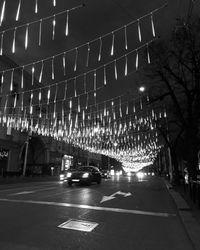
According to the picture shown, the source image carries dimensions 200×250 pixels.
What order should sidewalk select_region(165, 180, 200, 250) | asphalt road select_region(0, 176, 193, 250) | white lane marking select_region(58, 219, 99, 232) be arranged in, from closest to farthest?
asphalt road select_region(0, 176, 193, 250) < sidewalk select_region(165, 180, 200, 250) < white lane marking select_region(58, 219, 99, 232)

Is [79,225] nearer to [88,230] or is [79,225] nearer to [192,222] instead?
[88,230]

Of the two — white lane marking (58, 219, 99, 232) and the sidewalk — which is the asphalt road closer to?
white lane marking (58, 219, 99, 232)

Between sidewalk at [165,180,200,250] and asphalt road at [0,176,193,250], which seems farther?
sidewalk at [165,180,200,250]

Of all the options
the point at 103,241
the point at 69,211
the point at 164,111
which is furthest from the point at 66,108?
the point at 103,241

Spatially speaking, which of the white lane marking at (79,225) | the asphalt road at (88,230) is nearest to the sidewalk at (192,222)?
the asphalt road at (88,230)

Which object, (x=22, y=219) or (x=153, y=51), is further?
(x=153, y=51)

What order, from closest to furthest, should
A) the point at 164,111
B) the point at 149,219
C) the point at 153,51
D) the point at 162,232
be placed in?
1. the point at 162,232
2. the point at 149,219
3. the point at 153,51
4. the point at 164,111

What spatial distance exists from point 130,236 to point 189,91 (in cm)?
1601

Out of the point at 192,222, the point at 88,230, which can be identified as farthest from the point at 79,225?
the point at 192,222

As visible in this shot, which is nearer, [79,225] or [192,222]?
[79,225]

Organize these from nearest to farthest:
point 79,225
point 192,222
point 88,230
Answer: point 88,230, point 79,225, point 192,222

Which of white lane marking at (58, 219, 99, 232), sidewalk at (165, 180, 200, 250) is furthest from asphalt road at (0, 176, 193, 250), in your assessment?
sidewalk at (165, 180, 200, 250)

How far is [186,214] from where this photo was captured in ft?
29.8

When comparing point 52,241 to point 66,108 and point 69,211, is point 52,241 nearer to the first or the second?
point 69,211
